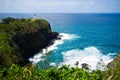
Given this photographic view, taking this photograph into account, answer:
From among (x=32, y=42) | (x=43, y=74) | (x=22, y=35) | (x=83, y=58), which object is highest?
(x=43, y=74)

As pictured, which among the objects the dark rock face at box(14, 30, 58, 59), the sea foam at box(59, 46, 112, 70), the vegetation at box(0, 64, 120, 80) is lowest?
the sea foam at box(59, 46, 112, 70)

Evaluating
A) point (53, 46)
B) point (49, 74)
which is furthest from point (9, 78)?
point (53, 46)

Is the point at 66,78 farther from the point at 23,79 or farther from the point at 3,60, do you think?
the point at 3,60

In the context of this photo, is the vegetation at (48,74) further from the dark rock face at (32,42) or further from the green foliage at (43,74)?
the dark rock face at (32,42)

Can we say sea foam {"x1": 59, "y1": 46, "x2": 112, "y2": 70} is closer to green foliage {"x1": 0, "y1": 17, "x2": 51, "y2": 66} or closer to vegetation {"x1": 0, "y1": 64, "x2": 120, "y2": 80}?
green foliage {"x1": 0, "y1": 17, "x2": 51, "y2": 66}

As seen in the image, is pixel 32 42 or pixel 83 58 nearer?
pixel 83 58

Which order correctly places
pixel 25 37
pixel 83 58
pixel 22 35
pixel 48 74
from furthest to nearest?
pixel 25 37 → pixel 22 35 → pixel 83 58 → pixel 48 74

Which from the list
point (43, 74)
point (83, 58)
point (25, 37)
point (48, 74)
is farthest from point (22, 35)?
point (43, 74)

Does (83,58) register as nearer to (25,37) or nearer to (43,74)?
(25,37)

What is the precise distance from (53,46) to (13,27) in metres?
16.5

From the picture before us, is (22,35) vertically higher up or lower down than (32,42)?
higher up

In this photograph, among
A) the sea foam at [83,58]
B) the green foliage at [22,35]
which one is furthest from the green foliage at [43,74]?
the sea foam at [83,58]

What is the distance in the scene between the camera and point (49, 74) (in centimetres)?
1764

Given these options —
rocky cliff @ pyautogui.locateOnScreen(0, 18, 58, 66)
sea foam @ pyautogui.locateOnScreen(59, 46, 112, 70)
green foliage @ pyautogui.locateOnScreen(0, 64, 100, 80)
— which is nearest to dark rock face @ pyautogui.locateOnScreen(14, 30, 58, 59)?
rocky cliff @ pyautogui.locateOnScreen(0, 18, 58, 66)
